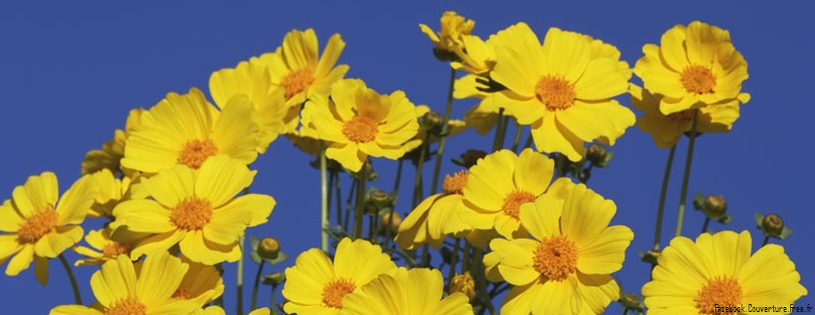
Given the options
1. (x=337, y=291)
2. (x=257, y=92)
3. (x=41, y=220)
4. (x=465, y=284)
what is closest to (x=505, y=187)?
(x=465, y=284)

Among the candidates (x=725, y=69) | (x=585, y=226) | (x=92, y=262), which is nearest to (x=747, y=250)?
(x=585, y=226)

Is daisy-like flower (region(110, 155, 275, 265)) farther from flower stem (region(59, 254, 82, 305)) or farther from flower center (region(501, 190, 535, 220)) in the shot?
flower center (region(501, 190, 535, 220))

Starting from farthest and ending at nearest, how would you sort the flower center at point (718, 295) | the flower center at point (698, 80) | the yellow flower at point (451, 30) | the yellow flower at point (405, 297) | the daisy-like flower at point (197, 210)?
the yellow flower at point (451, 30) → the flower center at point (698, 80) → the daisy-like flower at point (197, 210) → the flower center at point (718, 295) → the yellow flower at point (405, 297)

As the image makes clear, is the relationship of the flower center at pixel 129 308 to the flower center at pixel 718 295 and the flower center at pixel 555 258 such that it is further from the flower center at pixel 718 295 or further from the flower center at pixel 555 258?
the flower center at pixel 718 295

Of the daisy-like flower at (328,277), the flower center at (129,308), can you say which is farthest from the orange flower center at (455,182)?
the flower center at (129,308)

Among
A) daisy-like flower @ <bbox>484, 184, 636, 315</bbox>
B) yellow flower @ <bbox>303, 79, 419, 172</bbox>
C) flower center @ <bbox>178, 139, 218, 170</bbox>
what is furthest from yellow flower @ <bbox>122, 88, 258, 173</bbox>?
daisy-like flower @ <bbox>484, 184, 636, 315</bbox>

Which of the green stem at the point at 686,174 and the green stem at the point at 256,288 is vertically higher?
the green stem at the point at 686,174
